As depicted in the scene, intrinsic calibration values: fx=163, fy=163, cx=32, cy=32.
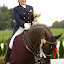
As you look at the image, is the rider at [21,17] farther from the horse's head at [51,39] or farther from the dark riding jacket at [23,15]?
the horse's head at [51,39]

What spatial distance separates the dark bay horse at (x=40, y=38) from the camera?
3955 mm

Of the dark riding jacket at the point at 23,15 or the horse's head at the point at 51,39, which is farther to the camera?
the dark riding jacket at the point at 23,15

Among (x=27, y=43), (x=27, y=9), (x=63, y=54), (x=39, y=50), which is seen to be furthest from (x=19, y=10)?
(x=63, y=54)

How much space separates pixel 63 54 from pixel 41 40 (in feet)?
34.1

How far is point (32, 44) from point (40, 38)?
36 centimetres

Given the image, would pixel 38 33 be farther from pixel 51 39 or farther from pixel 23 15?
pixel 23 15

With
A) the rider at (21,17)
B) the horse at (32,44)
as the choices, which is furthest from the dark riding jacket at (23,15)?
the horse at (32,44)

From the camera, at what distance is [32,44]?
430 centimetres

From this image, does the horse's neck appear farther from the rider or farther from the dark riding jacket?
the dark riding jacket

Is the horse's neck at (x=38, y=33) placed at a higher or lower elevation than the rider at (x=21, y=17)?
lower

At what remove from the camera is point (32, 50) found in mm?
4359

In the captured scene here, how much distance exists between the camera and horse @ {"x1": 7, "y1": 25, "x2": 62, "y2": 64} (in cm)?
396

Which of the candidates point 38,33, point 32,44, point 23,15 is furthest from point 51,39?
point 23,15

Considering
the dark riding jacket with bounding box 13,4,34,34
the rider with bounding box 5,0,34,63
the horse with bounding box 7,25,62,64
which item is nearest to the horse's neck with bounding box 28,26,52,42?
the horse with bounding box 7,25,62,64
